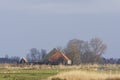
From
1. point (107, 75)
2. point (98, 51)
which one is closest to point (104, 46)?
point (98, 51)

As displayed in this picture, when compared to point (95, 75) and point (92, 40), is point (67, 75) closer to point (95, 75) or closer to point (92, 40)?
point (95, 75)

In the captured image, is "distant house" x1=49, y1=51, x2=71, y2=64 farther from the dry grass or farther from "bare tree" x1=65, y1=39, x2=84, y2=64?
the dry grass

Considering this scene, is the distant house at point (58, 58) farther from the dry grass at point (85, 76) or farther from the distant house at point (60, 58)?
the dry grass at point (85, 76)

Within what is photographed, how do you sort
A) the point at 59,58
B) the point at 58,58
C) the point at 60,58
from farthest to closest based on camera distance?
the point at 58,58 → the point at 59,58 → the point at 60,58

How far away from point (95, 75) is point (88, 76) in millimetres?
738

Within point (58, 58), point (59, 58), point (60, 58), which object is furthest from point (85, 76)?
point (58, 58)

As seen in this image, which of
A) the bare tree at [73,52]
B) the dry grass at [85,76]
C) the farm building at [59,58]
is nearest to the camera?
the dry grass at [85,76]

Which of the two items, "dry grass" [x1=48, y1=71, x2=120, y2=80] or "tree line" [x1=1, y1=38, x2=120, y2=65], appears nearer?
"dry grass" [x1=48, y1=71, x2=120, y2=80]

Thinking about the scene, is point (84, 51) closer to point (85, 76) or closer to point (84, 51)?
point (84, 51)

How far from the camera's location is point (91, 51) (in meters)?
91.1

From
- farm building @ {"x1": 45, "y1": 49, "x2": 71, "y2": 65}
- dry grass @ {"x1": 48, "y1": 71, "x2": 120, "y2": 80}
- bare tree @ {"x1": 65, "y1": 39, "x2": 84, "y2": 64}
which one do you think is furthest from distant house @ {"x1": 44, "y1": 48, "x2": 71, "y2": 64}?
dry grass @ {"x1": 48, "y1": 71, "x2": 120, "y2": 80}

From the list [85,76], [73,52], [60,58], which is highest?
[73,52]

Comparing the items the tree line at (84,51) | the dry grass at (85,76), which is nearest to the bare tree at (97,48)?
the tree line at (84,51)

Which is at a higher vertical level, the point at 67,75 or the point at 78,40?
the point at 78,40
